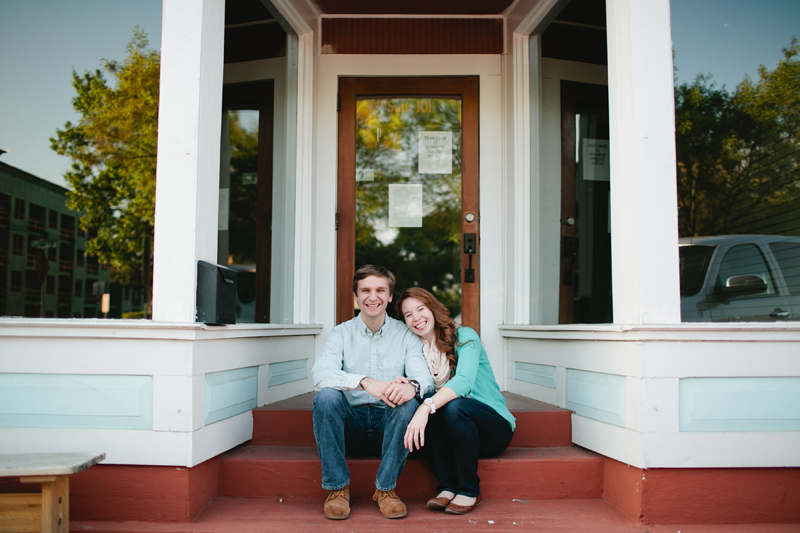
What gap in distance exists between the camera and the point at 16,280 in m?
3.34

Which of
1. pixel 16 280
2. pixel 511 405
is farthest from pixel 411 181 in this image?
pixel 16 280

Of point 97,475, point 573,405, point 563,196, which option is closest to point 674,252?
point 573,405

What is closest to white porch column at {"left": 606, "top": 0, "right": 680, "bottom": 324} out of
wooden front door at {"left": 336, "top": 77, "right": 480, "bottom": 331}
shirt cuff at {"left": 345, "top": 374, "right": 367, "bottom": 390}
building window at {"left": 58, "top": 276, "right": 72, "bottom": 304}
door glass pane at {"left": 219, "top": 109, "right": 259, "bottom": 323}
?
shirt cuff at {"left": 345, "top": 374, "right": 367, "bottom": 390}

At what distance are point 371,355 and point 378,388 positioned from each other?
0.27 metres

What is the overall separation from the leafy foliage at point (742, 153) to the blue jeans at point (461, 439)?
5.39ft

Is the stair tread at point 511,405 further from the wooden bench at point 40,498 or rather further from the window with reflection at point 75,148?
the window with reflection at point 75,148

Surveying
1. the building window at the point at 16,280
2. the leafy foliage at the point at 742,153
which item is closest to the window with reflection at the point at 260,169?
the building window at the point at 16,280

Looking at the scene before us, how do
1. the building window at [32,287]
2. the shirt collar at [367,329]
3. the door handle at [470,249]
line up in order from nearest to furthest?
the shirt collar at [367,329], the building window at [32,287], the door handle at [470,249]

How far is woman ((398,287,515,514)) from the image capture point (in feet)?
7.70

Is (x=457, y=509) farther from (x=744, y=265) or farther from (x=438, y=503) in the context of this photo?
(x=744, y=265)

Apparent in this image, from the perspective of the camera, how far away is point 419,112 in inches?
150

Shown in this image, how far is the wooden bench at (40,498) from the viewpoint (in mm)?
1846

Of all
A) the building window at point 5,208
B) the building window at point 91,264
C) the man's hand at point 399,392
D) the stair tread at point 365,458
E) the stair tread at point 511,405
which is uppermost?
the building window at point 5,208

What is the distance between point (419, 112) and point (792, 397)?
263 centimetres
